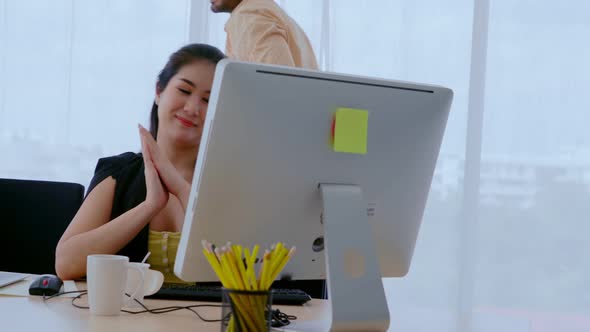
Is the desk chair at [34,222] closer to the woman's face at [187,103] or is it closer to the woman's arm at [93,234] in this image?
the woman's arm at [93,234]

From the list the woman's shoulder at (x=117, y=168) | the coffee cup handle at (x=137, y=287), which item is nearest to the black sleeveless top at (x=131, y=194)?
the woman's shoulder at (x=117, y=168)

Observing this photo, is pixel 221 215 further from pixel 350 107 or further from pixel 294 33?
pixel 294 33

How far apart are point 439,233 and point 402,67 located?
Answer: 722 mm

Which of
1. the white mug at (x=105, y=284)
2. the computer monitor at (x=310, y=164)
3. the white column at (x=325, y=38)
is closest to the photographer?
the computer monitor at (x=310, y=164)

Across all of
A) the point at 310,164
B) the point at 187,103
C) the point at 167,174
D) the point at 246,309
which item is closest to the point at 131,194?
the point at 167,174

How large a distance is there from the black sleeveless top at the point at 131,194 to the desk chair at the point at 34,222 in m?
0.11

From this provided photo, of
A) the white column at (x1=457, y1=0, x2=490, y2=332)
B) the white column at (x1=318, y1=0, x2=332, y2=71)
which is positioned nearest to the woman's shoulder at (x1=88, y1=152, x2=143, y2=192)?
the white column at (x1=318, y1=0, x2=332, y2=71)

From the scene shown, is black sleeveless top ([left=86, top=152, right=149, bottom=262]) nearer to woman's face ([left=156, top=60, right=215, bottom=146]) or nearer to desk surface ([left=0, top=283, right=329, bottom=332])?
woman's face ([left=156, top=60, right=215, bottom=146])

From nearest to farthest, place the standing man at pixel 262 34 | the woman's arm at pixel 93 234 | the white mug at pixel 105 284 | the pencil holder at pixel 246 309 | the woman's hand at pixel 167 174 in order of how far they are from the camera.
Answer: the pencil holder at pixel 246 309 < the white mug at pixel 105 284 < the woman's arm at pixel 93 234 < the woman's hand at pixel 167 174 < the standing man at pixel 262 34

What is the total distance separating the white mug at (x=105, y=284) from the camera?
1.34m

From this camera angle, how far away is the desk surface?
1235mm

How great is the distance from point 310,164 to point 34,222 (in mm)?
1155

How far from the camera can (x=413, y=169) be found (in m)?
1.35

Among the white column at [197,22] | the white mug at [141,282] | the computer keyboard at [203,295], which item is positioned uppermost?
the white column at [197,22]
